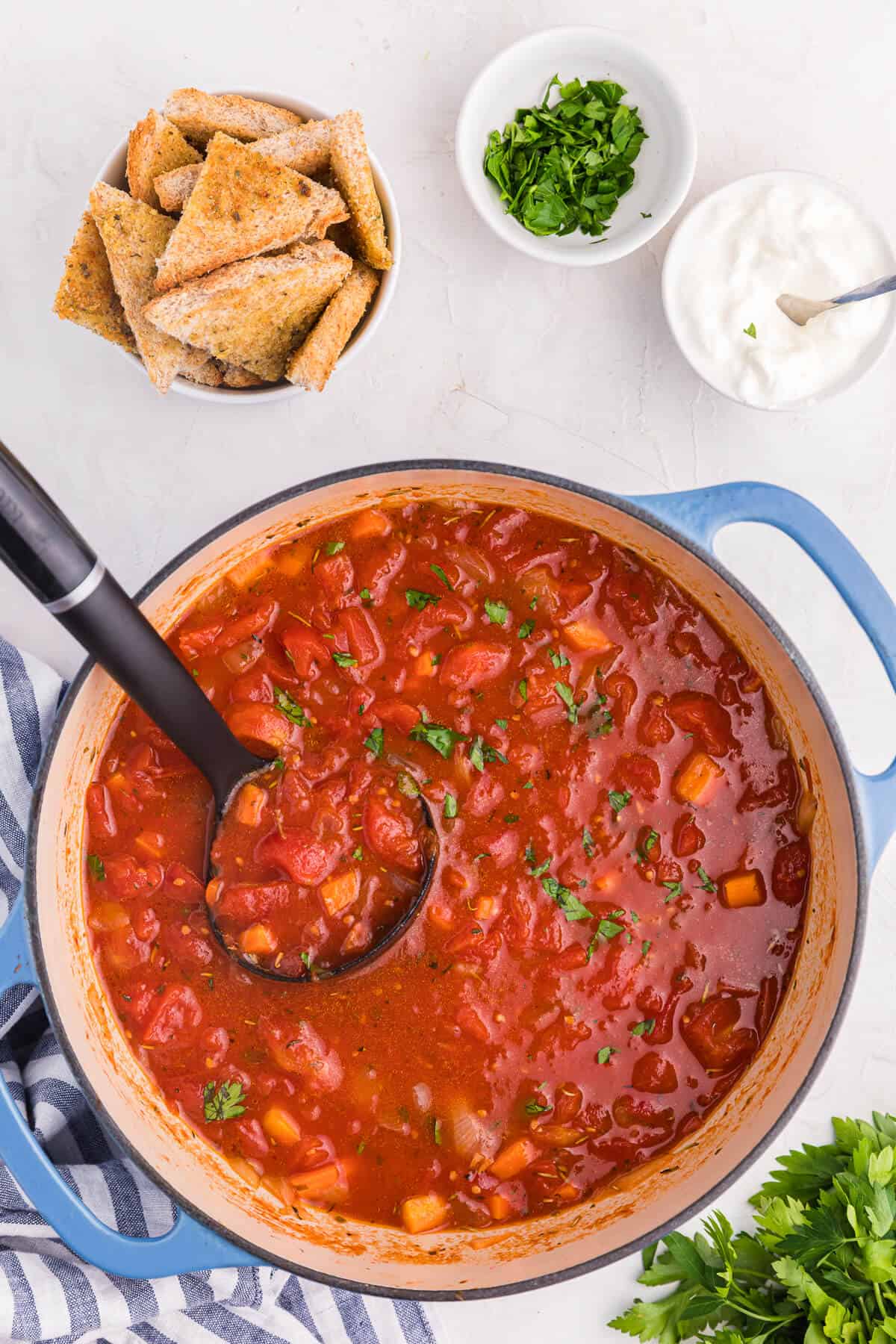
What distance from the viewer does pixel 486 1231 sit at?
3.51m

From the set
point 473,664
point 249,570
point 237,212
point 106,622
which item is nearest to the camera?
point 106,622

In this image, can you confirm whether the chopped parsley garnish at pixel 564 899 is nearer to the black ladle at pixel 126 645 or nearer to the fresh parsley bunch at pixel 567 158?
the black ladle at pixel 126 645

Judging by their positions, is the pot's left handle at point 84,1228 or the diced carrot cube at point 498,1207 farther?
the diced carrot cube at point 498,1207

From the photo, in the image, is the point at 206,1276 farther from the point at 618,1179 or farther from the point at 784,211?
the point at 784,211

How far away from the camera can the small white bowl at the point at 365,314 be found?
3.27 meters

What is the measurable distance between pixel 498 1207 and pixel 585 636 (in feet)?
5.98

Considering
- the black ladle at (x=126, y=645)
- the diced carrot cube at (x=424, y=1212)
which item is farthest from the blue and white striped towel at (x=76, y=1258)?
the black ladle at (x=126, y=645)

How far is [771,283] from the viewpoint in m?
3.43

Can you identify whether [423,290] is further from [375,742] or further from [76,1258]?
[76,1258]

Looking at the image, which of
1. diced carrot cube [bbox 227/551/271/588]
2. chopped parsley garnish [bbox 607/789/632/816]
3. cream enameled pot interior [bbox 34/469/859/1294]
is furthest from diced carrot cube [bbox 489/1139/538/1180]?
diced carrot cube [bbox 227/551/271/588]

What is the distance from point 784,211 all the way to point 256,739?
2287 mm

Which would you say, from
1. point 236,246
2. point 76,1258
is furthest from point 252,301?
point 76,1258

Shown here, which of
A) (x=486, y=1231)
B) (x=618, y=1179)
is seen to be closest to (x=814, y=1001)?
(x=618, y=1179)

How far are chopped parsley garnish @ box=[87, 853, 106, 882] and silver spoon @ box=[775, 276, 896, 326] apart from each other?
2.73 metres
